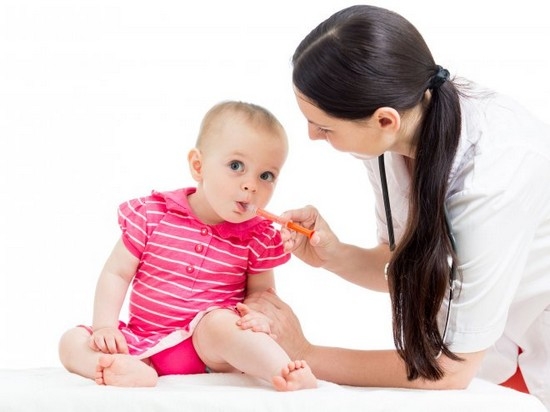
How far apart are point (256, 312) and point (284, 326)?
0.25 ft

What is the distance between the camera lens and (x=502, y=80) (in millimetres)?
3324

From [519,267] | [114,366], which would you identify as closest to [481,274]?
[519,267]

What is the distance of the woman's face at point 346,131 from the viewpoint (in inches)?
82.4

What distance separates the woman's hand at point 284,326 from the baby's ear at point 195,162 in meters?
0.30

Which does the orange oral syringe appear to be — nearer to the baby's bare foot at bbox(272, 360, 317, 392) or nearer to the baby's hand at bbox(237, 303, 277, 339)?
the baby's hand at bbox(237, 303, 277, 339)

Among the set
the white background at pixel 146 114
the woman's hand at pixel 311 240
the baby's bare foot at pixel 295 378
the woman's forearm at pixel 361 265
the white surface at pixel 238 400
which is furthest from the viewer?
the white background at pixel 146 114

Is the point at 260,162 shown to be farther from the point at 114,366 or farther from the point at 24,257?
the point at 24,257

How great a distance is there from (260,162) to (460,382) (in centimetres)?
62

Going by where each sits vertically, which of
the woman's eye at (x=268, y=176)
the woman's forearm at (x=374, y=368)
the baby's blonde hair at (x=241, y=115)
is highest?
the baby's blonde hair at (x=241, y=115)

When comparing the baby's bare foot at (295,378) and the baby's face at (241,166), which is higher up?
the baby's face at (241,166)

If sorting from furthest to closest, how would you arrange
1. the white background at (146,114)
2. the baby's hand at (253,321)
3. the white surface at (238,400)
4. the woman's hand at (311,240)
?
the white background at (146,114)
the woman's hand at (311,240)
the baby's hand at (253,321)
the white surface at (238,400)

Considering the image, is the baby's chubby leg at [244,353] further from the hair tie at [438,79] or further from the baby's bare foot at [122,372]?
the hair tie at [438,79]

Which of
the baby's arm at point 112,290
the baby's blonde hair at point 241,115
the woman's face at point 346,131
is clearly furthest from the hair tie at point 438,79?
the baby's arm at point 112,290

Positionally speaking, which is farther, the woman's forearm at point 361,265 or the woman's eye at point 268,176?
the woman's forearm at point 361,265
